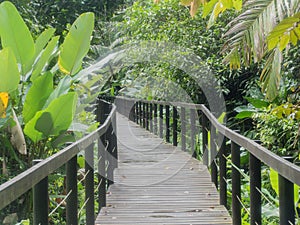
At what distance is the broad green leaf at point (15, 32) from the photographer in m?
4.43

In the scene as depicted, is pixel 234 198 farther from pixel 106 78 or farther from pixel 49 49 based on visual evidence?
pixel 106 78

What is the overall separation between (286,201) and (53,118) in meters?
2.20

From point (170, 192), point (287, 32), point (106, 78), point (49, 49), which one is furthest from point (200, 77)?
point (106, 78)

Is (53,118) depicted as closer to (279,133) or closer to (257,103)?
(279,133)

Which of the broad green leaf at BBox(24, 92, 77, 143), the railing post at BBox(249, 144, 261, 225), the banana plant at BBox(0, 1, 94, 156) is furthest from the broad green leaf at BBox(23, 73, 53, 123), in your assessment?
the railing post at BBox(249, 144, 261, 225)

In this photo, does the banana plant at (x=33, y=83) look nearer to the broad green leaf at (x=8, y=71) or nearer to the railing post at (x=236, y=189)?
the broad green leaf at (x=8, y=71)

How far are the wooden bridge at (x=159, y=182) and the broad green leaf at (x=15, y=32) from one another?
107 centimetres

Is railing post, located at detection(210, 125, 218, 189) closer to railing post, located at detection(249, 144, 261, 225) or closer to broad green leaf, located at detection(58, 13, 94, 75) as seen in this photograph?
broad green leaf, located at detection(58, 13, 94, 75)

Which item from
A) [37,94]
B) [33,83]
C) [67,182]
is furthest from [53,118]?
[67,182]

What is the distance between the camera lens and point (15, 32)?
4469mm

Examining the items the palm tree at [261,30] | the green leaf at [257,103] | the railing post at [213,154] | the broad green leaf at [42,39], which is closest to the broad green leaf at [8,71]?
the broad green leaf at [42,39]

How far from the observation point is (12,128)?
400cm

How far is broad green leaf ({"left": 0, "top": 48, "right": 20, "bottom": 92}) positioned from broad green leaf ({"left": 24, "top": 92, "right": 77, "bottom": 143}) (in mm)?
388

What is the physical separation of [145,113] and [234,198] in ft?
34.3
